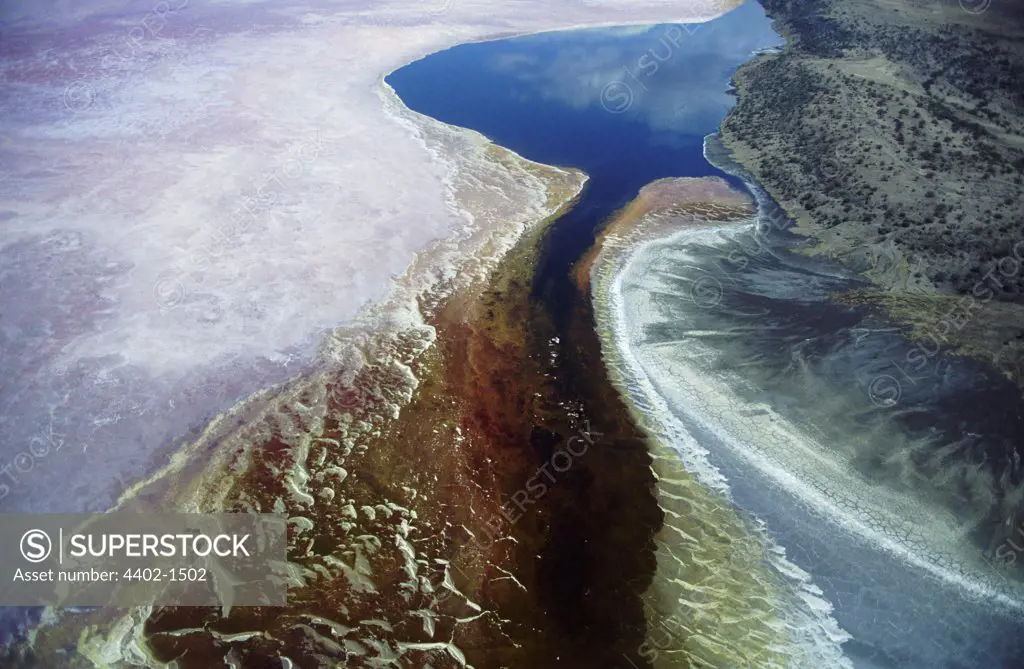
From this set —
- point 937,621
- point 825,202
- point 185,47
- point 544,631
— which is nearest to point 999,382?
point 937,621

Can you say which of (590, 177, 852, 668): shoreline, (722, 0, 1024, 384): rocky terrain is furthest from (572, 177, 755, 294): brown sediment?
(722, 0, 1024, 384): rocky terrain

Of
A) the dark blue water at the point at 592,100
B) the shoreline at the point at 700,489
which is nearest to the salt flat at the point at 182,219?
the dark blue water at the point at 592,100

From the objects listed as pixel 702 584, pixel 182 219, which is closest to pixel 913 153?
pixel 702 584

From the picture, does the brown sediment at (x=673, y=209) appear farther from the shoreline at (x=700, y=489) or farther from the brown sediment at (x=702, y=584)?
the brown sediment at (x=702, y=584)

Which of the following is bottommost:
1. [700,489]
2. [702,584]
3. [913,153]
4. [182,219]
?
[702,584]

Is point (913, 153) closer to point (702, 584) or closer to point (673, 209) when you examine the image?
point (673, 209)

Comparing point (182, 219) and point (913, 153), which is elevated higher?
point (913, 153)
